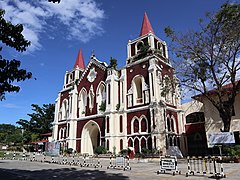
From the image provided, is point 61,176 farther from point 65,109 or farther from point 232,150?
point 65,109

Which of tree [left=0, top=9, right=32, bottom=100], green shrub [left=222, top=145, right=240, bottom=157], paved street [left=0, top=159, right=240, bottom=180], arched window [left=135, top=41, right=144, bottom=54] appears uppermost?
arched window [left=135, top=41, right=144, bottom=54]

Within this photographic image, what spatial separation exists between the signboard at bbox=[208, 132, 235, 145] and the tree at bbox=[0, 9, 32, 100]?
623 inches

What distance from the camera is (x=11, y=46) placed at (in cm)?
682

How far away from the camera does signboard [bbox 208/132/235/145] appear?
16516 mm

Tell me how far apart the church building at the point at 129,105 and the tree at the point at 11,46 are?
14636 mm

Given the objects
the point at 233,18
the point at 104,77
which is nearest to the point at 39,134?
the point at 104,77

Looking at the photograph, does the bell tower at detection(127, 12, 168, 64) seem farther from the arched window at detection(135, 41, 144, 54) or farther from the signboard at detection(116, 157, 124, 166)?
the signboard at detection(116, 157, 124, 166)

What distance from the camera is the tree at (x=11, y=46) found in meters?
6.60

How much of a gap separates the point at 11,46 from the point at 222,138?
1684cm

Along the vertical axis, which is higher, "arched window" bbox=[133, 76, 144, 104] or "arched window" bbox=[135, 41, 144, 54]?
"arched window" bbox=[135, 41, 144, 54]

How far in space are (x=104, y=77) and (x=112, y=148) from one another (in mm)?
10688

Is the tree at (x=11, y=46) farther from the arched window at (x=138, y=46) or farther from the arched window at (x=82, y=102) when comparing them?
the arched window at (x=82, y=102)

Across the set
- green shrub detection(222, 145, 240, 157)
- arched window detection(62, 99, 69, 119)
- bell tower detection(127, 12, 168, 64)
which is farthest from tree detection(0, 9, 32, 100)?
arched window detection(62, 99, 69, 119)

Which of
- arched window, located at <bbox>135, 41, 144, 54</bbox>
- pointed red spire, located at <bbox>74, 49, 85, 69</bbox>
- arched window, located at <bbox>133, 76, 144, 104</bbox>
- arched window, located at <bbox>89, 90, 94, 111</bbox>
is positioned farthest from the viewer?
pointed red spire, located at <bbox>74, 49, 85, 69</bbox>
